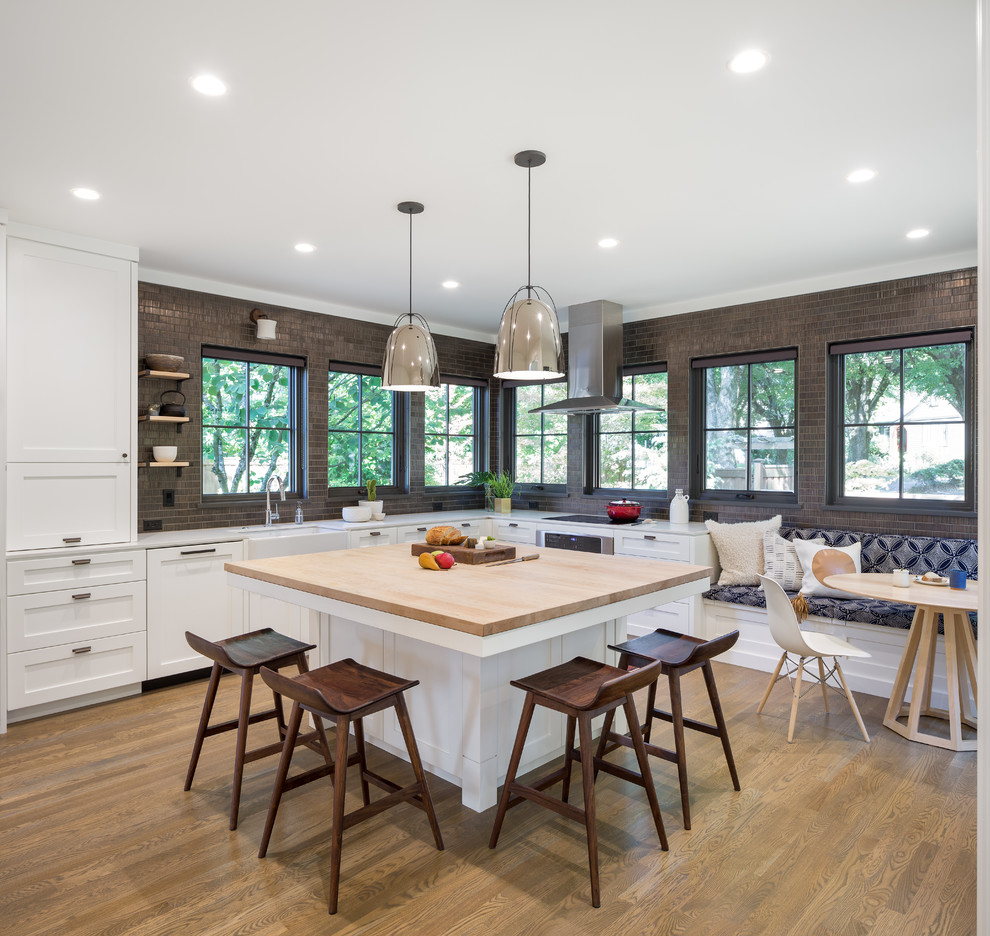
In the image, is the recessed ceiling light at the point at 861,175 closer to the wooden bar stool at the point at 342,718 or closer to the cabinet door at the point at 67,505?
the wooden bar stool at the point at 342,718

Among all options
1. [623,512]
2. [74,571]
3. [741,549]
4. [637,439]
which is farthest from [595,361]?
[74,571]

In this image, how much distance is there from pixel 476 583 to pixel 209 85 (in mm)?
2018

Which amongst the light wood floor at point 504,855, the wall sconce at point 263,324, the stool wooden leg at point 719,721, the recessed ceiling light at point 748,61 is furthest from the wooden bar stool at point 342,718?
the wall sconce at point 263,324

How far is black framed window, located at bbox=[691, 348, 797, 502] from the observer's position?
500 centimetres

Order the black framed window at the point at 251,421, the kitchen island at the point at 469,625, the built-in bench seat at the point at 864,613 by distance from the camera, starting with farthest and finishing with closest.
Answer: the black framed window at the point at 251,421 < the built-in bench seat at the point at 864,613 < the kitchen island at the point at 469,625

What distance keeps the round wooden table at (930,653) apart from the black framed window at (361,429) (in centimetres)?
375

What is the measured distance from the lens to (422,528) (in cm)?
547

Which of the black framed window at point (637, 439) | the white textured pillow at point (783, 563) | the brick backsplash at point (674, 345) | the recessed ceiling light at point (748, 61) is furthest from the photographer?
the black framed window at point (637, 439)

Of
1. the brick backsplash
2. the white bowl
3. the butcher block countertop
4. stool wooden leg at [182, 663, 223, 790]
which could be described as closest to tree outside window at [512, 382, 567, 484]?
the brick backsplash

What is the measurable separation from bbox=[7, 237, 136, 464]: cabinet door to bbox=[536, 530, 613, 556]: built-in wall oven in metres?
3.14

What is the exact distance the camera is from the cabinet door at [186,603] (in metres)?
3.99

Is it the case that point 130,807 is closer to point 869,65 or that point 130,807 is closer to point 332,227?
point 332,227

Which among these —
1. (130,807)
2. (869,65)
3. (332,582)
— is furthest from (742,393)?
(130,807)

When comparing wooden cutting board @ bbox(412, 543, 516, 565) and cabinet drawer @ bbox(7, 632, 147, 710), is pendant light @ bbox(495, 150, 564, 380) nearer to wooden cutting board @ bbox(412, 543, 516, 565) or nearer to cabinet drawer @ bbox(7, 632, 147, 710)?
wooden cutting board @ bbox(412, 543, 516, 565)
